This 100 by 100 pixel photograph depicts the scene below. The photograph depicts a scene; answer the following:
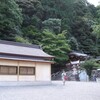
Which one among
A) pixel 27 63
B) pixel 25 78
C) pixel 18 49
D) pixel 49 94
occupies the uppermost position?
pixel 18 49

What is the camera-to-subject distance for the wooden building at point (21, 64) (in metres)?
24.2

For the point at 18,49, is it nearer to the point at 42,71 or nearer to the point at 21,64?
the point at 21,64

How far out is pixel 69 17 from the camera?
5669cm

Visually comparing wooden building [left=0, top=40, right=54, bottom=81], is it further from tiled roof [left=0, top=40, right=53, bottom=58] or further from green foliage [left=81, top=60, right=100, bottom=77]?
green foliage [left=81, top=60, right=100, bottom=77]

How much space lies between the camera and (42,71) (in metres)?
27.1

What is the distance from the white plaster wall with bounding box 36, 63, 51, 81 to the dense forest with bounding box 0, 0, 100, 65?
41.5 ft

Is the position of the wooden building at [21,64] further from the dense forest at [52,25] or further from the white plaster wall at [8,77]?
the dense forest at [52,25]

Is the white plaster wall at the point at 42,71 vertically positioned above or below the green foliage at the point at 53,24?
below

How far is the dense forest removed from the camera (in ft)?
133

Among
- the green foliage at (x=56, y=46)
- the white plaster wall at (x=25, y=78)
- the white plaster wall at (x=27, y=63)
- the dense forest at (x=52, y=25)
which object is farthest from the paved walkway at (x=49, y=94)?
the green foliage at (x=56, y=46)

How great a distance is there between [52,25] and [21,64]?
2490 centimetres

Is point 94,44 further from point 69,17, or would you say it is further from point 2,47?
point 2,47

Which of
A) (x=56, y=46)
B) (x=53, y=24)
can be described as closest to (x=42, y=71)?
(x=56, y=46)

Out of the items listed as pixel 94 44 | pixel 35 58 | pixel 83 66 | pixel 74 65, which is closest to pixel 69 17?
pixel 94 44
